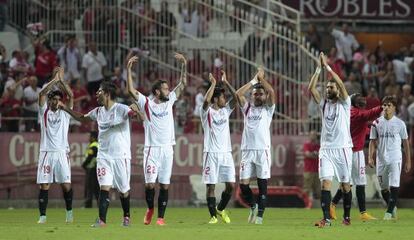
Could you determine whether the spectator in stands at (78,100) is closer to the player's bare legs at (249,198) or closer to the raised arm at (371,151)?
the raised arm at (371,151)

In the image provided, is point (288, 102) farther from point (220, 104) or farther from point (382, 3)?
point (220, 104)

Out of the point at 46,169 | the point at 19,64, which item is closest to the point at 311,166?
the point at 19,64

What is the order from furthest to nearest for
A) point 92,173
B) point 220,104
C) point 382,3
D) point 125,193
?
1. point 382,3
2. point 92,173
3. point 220,104
4. point 125,193

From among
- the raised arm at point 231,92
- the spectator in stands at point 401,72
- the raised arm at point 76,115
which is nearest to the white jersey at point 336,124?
the raised arm at point 231,92

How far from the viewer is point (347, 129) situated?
90.7 ft

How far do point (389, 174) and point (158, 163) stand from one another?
235 inches

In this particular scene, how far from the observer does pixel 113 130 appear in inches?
1077

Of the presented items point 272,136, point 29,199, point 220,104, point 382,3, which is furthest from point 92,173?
point 382,3

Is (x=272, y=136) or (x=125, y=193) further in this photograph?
(x=272, y=136)

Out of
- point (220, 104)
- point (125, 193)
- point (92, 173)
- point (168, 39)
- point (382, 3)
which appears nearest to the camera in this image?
point (125, 193)

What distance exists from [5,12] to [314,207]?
11658mm

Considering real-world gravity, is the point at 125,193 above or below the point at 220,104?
below

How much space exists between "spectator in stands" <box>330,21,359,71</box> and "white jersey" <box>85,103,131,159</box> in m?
18.5

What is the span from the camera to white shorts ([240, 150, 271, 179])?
29672 mm
